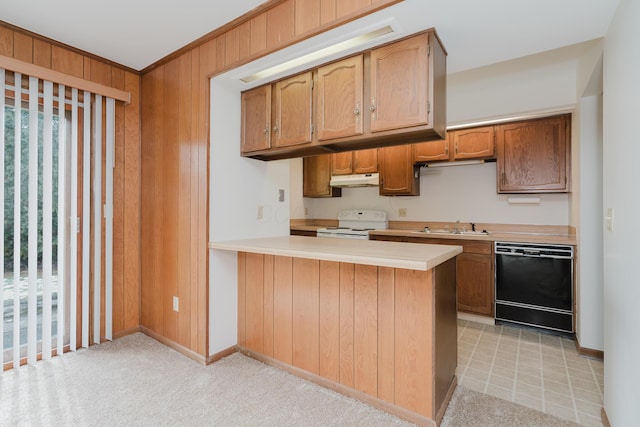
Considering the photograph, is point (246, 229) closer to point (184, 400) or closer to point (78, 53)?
point (184, 400)

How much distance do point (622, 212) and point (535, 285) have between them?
1892 mm

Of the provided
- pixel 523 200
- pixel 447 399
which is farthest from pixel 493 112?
pixel 447 399

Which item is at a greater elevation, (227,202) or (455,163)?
(455,163)

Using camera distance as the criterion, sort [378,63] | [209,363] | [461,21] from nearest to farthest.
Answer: [461,21] → [378,63] → [209,363]

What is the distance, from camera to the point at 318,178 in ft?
15.8

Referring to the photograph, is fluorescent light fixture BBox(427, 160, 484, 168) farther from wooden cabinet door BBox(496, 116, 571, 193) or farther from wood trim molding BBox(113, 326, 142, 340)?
wood trim molding BBox(113, 326, 142, 340)

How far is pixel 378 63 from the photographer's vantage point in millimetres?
1865

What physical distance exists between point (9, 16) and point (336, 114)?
2.33 metres

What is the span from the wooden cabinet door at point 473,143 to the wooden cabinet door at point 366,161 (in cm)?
99

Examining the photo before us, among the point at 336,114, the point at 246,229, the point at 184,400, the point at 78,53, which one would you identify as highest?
the point at 78,53

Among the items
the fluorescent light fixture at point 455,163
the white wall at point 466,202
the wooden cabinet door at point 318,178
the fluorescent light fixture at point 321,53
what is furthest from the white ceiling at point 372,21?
the wooden cabinet door at point 318,178

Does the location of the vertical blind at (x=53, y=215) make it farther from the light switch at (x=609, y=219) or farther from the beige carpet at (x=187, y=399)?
the light switch at (x=609, y=219)

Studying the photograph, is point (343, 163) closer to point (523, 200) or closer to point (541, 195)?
point (523, 200)

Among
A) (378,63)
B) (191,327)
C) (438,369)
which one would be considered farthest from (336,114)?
(191,327)
